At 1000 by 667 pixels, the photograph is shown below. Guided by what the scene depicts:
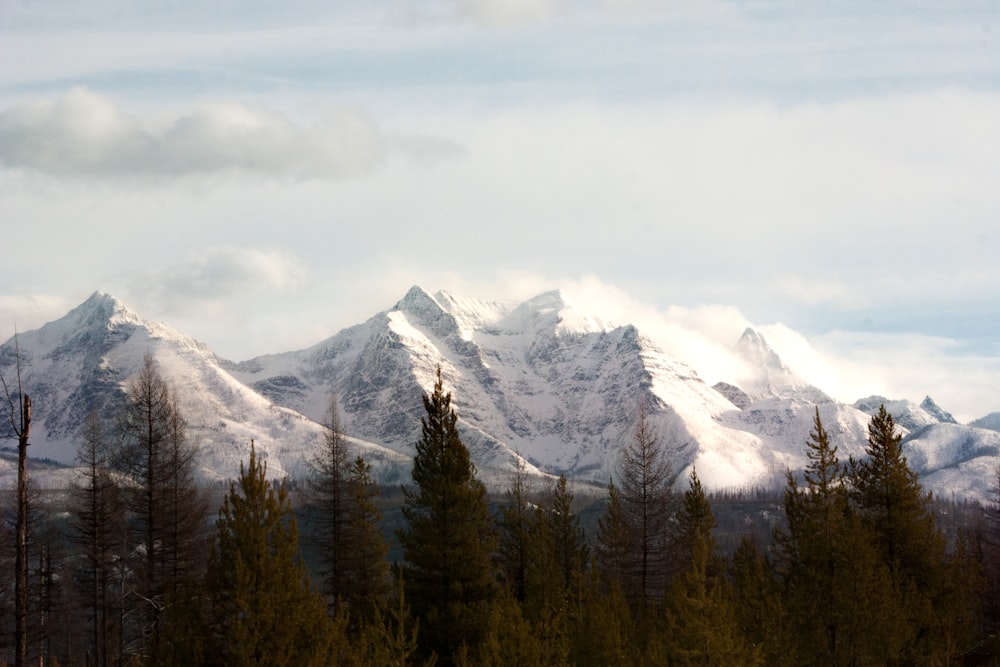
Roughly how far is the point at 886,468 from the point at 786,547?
7.56 metres

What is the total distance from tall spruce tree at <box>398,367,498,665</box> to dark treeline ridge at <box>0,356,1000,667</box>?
0.17 feet

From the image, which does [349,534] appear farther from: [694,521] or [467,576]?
[694,521]

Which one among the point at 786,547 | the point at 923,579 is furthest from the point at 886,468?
the point at 786,547

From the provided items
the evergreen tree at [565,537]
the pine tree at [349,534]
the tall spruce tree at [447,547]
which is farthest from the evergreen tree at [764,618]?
the evergreen tree at [565,537]

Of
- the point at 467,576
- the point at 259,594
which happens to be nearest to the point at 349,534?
the point at 467,576

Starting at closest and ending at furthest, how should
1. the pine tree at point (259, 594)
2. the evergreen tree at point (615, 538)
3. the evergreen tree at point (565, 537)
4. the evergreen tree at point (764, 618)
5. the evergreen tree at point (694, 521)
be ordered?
the pine tree at point (259, 594), the evergreen tree at point (764, 618), the evergreen tree at point (694, 521), the evergreen tree at point (615, 538), the evergreen tree at point (565, 537)

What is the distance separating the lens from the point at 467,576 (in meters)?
30.9

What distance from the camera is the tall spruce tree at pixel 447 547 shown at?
30328mm

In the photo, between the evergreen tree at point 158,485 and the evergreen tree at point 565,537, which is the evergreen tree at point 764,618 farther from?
the evergreen tree at point 565,537

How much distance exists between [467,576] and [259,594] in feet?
37.8

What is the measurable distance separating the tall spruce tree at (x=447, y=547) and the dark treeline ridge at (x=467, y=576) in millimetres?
52

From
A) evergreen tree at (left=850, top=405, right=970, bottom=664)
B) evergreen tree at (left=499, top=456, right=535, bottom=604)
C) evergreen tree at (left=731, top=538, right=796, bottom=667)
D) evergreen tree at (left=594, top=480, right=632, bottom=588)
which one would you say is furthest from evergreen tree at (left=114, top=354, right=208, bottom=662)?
evergreen tree at (left=850, top=405, right=970, bottom=664)

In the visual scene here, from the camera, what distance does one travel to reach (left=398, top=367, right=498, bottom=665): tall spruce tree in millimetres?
30328

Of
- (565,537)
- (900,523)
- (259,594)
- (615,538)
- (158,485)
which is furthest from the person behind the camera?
(565,537)
